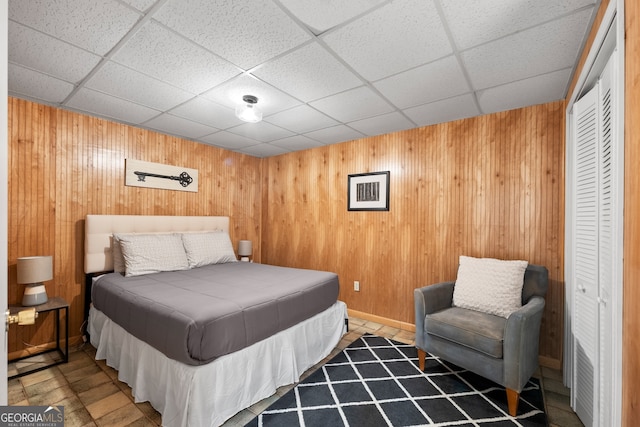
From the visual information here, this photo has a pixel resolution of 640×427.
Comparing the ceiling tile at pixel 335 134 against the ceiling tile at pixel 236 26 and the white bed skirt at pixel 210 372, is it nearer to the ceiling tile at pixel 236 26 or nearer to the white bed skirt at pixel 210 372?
the ceiling tile at pixel 236 26

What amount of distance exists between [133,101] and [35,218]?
149 cm

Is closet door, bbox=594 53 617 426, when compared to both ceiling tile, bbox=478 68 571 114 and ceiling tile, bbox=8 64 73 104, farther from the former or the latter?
ceiling tile, bbox=8 64 73 104

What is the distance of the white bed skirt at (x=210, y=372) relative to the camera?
1690mm

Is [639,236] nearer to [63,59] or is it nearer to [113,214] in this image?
[63,59]

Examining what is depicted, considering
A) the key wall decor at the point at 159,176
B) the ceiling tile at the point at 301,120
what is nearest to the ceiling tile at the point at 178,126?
the key wall decor at the point at 159,176

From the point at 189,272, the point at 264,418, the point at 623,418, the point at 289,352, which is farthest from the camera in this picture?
the point at 189,272

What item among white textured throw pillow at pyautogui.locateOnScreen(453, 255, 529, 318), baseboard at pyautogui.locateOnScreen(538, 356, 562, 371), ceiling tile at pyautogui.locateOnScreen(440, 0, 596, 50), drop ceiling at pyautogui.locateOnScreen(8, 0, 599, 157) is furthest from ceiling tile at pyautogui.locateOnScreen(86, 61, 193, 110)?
baseboard at pyautogui.locateOnScreen(538, 356, 562, 371)

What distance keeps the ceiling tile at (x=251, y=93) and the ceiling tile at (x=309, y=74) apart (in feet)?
0.32

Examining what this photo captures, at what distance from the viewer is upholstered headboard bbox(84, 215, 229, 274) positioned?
2.96 meters

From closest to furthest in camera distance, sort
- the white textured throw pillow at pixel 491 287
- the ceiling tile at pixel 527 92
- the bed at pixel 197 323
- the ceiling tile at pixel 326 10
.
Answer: the ceiling tile at pixel 326 10, the bed at pixel 197 323, the ceiling tile at pixel 527 92, the white textured throw pillow at pixel 491 287

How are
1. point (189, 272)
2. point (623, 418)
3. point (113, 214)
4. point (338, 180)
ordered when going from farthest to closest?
1. point (338, 180)
2. point (113, 214)
3. point (189, 272)
4. point (623, 418)

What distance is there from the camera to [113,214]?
3.25m

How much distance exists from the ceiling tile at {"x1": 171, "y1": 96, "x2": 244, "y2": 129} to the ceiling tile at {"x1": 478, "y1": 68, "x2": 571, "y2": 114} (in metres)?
2.44

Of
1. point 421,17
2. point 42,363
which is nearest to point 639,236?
point 421,17
